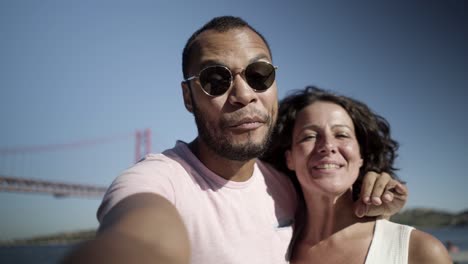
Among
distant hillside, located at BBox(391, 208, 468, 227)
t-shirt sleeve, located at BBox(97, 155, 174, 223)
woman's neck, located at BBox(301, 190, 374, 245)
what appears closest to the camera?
t-shirt sleeve, located at BBox(97, 155, 174, 223)

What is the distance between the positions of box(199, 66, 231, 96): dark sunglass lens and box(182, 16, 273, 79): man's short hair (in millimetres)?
168

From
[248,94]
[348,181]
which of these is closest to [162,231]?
[248,94]

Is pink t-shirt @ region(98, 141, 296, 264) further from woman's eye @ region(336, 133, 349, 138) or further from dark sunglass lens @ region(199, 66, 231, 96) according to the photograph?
woman's eye @ region(336, 133, 349, 138)

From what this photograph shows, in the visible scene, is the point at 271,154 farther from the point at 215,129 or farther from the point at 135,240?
the point at 135,240

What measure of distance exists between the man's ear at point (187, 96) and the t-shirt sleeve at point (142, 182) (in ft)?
1.34

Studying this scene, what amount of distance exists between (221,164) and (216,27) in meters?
0.64

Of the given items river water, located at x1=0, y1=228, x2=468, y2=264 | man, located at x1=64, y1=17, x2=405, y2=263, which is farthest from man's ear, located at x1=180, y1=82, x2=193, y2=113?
river water, located at x1=0, y1=228, x2=468, y2=264

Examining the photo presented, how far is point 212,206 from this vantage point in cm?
134

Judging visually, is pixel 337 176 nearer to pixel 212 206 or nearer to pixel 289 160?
pixel 289 160

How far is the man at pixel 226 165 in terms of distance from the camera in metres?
1.25

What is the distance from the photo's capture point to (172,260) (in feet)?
2.37

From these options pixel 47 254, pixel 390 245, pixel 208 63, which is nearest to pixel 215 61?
pixel 208 63

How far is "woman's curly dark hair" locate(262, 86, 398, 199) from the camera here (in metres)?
2.02

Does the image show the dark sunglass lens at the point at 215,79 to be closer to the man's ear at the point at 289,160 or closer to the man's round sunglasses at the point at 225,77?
the man's round sunglasses at the point at 225,77
